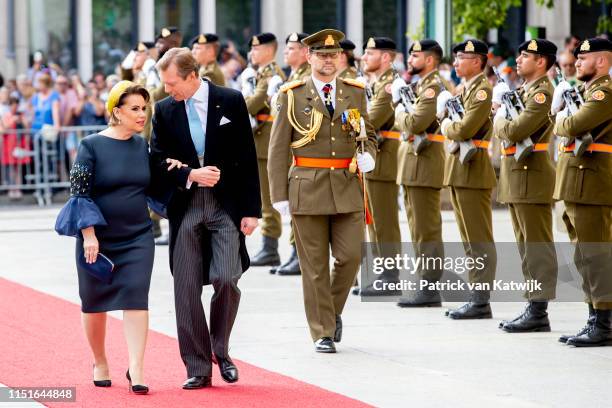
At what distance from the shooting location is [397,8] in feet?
112

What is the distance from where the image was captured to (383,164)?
12242 mm

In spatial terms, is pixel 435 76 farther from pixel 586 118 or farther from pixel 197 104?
pixel 197 104

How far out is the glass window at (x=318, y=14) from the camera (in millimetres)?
32969

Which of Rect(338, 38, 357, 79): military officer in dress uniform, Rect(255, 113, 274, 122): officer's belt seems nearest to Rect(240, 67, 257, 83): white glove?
Rect(255, 113, 274, 122): officer's belt

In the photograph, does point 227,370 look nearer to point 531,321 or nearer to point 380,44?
point 531,321

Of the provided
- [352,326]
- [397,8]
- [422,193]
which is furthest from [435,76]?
[397,8]

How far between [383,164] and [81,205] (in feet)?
15.2

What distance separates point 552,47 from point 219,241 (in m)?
3.08

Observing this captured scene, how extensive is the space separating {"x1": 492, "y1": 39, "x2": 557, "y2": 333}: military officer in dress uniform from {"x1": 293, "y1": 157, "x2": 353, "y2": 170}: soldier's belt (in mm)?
1279

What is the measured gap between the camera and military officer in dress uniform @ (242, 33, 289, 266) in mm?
14008

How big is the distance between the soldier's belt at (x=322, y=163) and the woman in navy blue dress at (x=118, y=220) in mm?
1483

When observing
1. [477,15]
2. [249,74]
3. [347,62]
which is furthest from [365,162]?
[477,15]

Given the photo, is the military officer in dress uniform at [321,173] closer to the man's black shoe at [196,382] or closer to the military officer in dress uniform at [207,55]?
the man's black shoe at [196,382]

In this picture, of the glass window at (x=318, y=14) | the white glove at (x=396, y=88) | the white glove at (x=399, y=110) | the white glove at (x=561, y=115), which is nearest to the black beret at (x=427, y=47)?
the white glove at (x=396, y=88)
